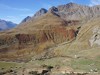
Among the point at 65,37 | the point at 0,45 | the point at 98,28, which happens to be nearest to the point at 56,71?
the point at 98,28

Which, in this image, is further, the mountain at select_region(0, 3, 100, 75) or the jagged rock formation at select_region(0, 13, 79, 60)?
the jagged rock formation at select_region(0, 13, 79, 60)

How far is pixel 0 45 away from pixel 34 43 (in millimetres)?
16756

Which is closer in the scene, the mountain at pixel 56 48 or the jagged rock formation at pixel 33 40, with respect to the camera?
the mountain at pixel 56 48

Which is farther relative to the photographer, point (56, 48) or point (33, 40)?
point (33, 40)

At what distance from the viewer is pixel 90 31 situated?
9075 centimetres

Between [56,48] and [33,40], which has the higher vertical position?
[33,40]

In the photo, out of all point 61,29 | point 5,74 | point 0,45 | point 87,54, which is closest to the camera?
point 5,74

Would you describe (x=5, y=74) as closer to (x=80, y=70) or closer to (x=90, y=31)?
(x=80, y=70)

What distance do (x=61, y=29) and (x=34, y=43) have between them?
1888cm

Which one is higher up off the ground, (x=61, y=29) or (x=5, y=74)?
(x=61, y=29)

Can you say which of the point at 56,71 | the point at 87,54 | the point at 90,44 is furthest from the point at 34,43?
the point at 56,71

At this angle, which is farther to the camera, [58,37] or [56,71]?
[58,37]

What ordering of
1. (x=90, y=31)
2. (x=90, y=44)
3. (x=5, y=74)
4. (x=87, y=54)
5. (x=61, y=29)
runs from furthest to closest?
1. (x=61, y=29)
2. (x=90, y=31)
3. (x=90, y=44)
4. (x=87, y=54)
5. (x=5, y=74)

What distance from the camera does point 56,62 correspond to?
2421 inches
